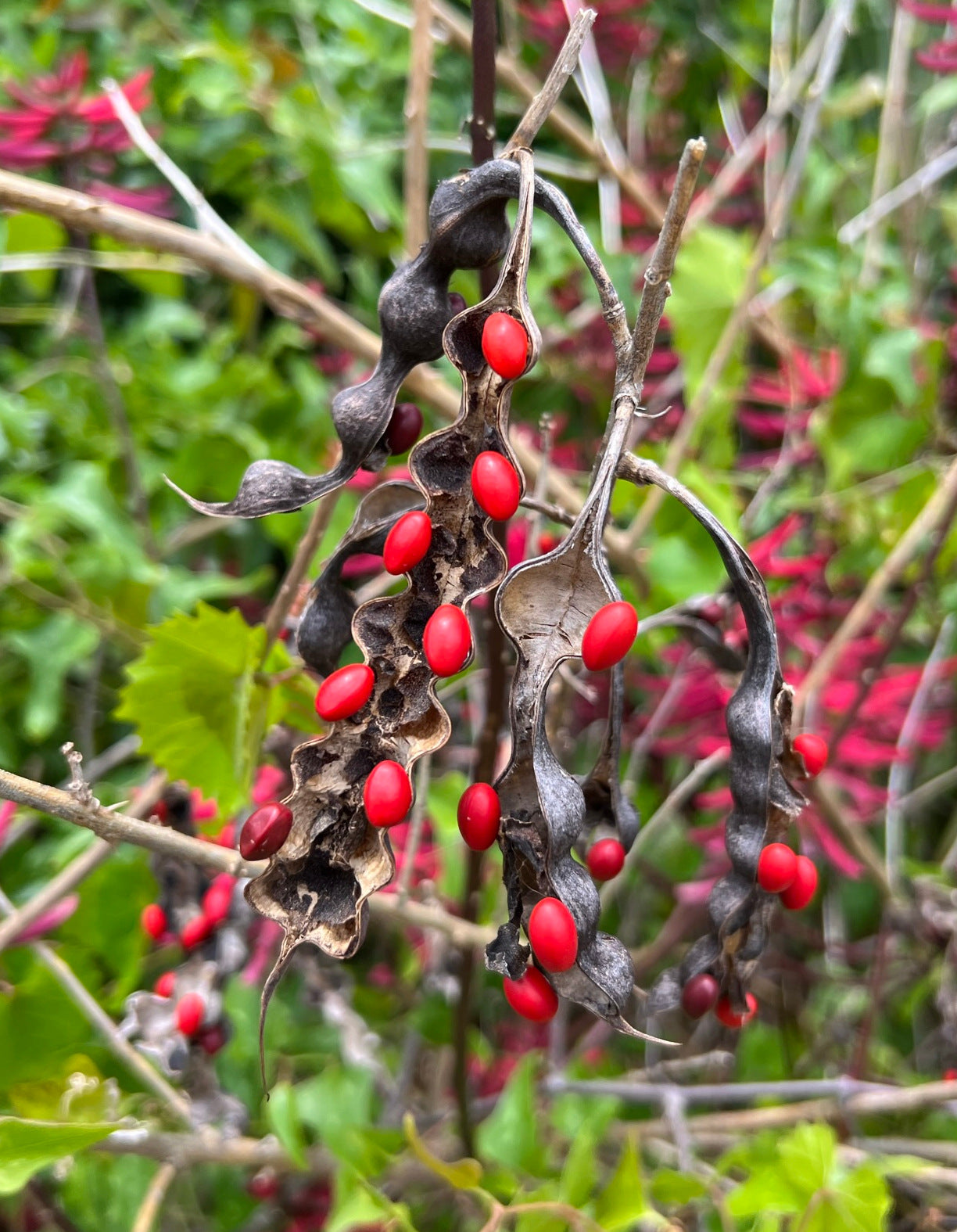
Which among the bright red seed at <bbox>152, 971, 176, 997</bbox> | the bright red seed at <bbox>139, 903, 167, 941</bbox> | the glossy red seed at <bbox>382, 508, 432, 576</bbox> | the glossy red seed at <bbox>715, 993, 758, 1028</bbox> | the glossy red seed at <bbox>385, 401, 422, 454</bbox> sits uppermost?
the glossy red seed at <bbox>385, 401, 422, 454</bbox>

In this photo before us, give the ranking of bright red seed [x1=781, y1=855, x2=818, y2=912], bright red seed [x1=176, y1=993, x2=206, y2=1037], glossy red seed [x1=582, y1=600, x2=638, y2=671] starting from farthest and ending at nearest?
1. bright red seed [x1=176, y1=993, x2=206, y2=1037]
2. bright red seed [x1=781, y1=855, x2=818, y2=912]
3. glossy red seed [x1=582, y1=600, x2=638, y2=671]

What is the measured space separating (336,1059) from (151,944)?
1.36ft

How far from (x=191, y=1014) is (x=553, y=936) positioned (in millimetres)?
619

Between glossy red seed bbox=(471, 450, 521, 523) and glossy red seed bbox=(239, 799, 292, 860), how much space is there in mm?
220

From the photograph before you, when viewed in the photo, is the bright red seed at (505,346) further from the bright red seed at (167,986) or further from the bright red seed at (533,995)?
the bright red seed at (167,986)

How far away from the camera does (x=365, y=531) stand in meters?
0.67

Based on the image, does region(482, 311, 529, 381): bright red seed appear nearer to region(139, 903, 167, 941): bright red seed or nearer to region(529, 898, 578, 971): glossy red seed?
region(529, 898, 578, 971): glossy red seed

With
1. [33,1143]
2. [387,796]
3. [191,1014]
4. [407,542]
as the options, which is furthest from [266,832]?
[191,1014]

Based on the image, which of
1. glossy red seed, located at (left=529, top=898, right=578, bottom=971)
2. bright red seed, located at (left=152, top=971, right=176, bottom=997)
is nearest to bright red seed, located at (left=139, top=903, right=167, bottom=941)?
bright red seed, located at (left=152, top=971, right=176, bottom=997)

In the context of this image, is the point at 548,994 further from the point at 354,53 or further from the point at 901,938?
the point at 354,53

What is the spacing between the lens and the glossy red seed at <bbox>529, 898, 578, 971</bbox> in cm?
51

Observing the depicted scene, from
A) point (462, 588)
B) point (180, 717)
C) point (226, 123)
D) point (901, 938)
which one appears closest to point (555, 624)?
point (462, 588)

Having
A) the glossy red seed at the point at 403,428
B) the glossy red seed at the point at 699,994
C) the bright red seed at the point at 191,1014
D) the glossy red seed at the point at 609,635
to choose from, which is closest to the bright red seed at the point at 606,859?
the glossy red seed at the point at 699,994

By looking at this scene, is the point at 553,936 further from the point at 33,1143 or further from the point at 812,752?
the point at 33,1143
